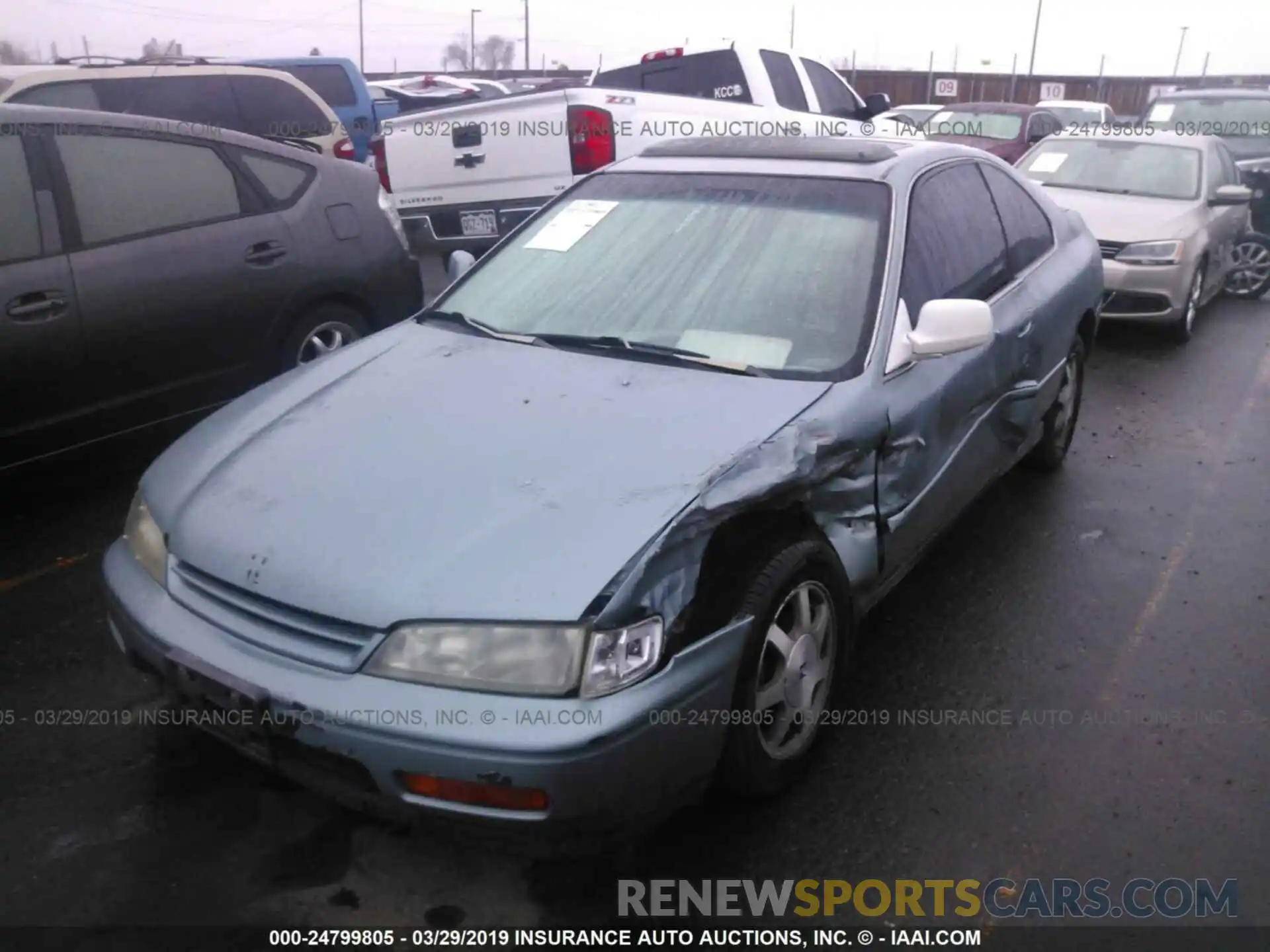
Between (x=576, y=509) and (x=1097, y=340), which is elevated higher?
(x=576, y=509)

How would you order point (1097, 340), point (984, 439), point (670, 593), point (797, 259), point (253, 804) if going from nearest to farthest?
point (670, 593), point (253, 804), point (797, 259), point (984, 439), point (1097, 340)

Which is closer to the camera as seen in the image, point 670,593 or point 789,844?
point 670,593

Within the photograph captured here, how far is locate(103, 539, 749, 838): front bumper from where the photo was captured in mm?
2072

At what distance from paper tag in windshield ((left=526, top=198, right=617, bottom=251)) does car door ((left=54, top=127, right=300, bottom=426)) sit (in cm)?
167

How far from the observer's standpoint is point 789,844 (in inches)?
103

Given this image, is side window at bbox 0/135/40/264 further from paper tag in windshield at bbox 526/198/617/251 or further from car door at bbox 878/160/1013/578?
car door at bbox 878/160/1013/578

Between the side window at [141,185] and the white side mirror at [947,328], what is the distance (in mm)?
3259

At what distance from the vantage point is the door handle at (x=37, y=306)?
13.0 ft

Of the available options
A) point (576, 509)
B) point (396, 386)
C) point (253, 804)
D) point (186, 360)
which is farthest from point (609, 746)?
point (186, 360)

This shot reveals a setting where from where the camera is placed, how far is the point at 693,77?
382 inches

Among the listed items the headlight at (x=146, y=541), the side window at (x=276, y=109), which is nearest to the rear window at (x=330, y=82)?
the side window at (x=276, y=109)

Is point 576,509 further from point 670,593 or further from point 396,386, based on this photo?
point 396,386

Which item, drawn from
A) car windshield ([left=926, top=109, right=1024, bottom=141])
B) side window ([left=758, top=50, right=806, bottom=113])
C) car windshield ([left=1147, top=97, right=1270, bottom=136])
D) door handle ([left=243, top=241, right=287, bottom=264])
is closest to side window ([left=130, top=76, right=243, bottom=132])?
door handle ([left=243, top=241, right=287, bottom=264])

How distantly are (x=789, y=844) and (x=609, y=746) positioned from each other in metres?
0.78
